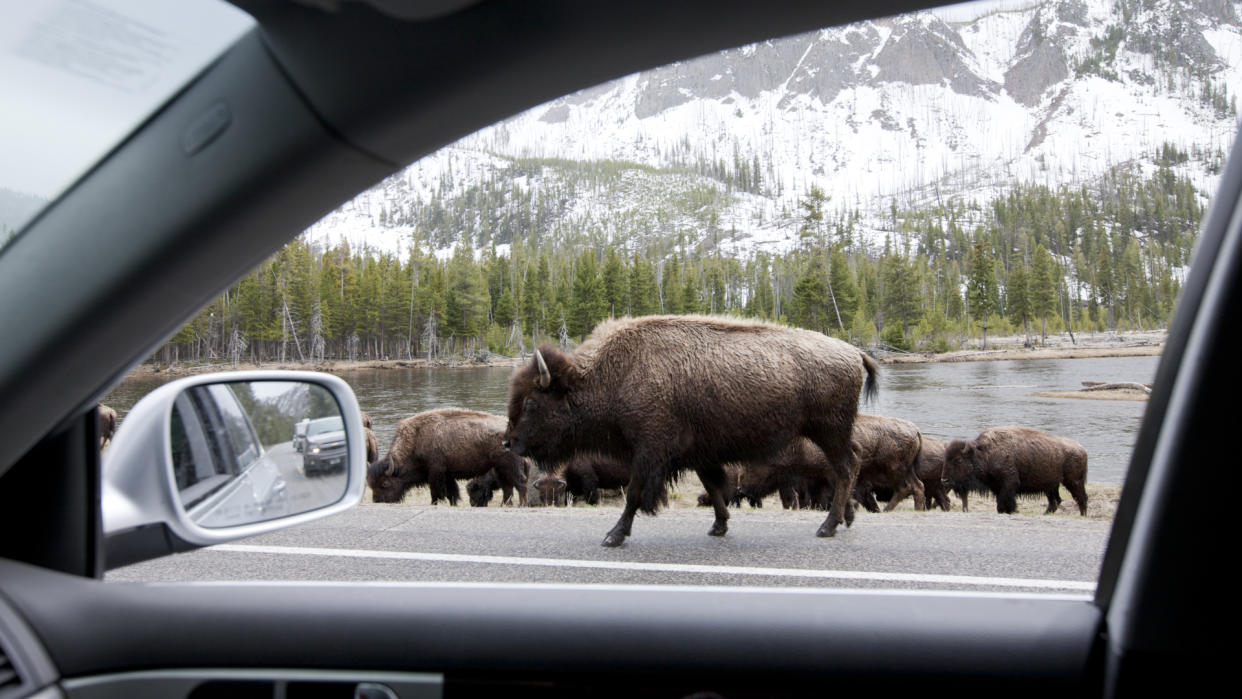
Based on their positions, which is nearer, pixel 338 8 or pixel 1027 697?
pixel 338 8

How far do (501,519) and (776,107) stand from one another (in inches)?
178

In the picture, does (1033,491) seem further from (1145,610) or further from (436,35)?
(436,35)

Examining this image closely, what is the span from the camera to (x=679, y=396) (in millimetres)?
6766

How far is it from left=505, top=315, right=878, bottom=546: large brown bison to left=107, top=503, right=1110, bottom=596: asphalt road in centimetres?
62

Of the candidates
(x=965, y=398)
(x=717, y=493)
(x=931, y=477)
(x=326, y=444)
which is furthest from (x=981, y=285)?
(x=326, y=444)

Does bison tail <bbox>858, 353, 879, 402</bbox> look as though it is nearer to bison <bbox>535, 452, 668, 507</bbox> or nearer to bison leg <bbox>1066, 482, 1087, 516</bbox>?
bison <bbox>535, 452, 668, 507</bbox>

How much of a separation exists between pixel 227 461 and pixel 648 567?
346 cm

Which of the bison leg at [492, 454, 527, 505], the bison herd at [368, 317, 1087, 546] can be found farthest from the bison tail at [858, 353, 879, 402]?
the bison leg at [492, 454, 527, 505]

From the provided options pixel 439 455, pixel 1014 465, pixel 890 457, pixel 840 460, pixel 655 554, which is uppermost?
pixel 840 460

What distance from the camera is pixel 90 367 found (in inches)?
44.4

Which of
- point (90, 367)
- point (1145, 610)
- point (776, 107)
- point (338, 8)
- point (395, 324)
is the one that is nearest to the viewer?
point (338, 8)

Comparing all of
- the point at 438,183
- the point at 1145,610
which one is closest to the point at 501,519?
the point at 438,183

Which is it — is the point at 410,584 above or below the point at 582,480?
above

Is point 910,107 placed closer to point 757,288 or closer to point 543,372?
point 543,372
